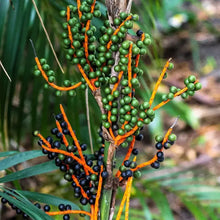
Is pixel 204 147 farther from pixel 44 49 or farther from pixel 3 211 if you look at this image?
pixel 44 49

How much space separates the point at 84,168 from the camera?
2.08ft

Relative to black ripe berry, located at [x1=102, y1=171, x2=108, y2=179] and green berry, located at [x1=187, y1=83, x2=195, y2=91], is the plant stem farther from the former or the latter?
green berry, located at [x1=187, y1=83, x2=195, y2=91]

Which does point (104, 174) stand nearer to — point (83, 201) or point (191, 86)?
point (83, 201)

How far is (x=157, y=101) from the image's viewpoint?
1.56 metres

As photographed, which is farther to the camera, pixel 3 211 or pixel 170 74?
pixel 170 74

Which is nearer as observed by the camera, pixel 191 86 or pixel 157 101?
pixel 191 86

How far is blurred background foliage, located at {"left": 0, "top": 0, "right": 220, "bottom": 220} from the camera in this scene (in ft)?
3.25

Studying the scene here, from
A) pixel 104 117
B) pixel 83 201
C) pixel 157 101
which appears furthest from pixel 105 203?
pixel 157 101

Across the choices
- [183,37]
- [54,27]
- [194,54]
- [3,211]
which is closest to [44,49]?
[54,27]

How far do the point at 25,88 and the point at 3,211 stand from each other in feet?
3.02

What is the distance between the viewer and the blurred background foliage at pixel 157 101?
99cm

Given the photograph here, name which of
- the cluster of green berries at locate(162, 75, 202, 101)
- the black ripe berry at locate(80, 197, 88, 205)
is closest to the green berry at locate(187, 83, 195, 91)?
the cluster of green berries at locate(162, 75, 202, 101)

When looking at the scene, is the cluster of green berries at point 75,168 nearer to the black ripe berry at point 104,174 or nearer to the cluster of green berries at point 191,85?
the black ripe berry at point 104,174

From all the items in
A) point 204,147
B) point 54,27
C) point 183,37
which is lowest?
point 204,147
